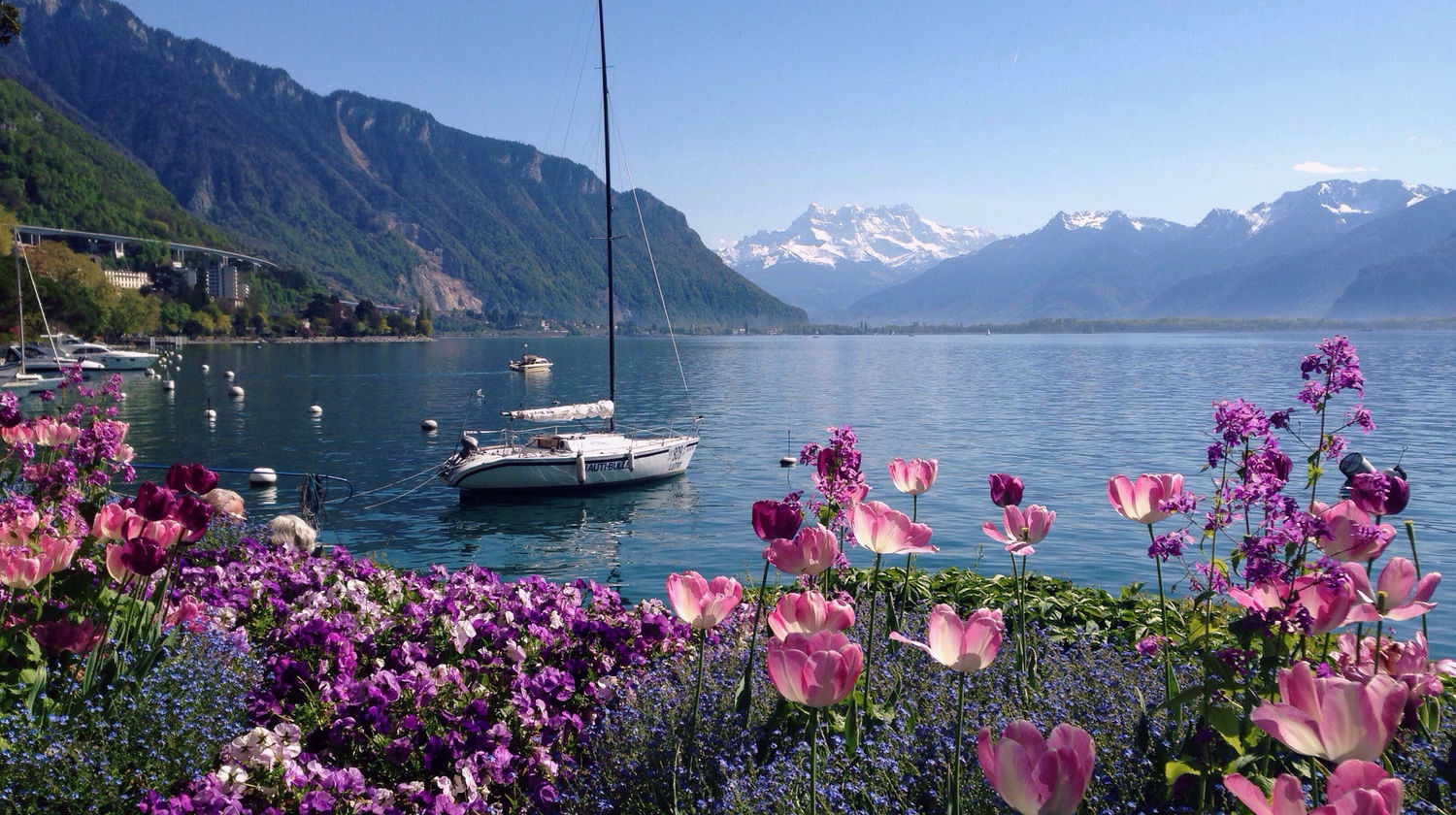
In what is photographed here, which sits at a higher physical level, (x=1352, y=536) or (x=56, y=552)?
(x=1352, y=536)

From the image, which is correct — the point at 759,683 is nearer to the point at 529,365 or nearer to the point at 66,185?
the point at 529,365

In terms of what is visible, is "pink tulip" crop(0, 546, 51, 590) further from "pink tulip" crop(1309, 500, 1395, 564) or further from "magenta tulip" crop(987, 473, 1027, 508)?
"pink tulip" crop(1309, 500, 1395, 564)

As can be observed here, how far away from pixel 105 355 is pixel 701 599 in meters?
79.9

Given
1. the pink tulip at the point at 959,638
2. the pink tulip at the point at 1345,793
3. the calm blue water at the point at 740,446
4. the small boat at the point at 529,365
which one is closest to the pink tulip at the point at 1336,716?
the pink tulip at the point at 1345,793

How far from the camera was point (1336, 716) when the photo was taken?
1.75m

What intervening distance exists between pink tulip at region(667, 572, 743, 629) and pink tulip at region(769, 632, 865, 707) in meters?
0.85

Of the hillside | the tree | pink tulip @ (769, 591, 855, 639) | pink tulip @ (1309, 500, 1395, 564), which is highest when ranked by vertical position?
the hillside

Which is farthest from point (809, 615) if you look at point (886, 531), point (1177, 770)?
point (1177, 770)

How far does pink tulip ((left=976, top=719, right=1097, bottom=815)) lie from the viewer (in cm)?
173

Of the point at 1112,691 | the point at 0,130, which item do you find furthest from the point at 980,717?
the point at 0,130

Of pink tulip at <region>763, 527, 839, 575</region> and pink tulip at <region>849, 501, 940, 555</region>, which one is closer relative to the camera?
pink tulip at <region>763, 527, 839, 575</region>

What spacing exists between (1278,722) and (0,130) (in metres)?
200

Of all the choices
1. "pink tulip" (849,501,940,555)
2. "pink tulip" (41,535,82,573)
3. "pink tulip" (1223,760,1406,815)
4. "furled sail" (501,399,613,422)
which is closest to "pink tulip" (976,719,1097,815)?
"pink tulip" (1223,760,1406,815)

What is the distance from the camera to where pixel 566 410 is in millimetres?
26781
